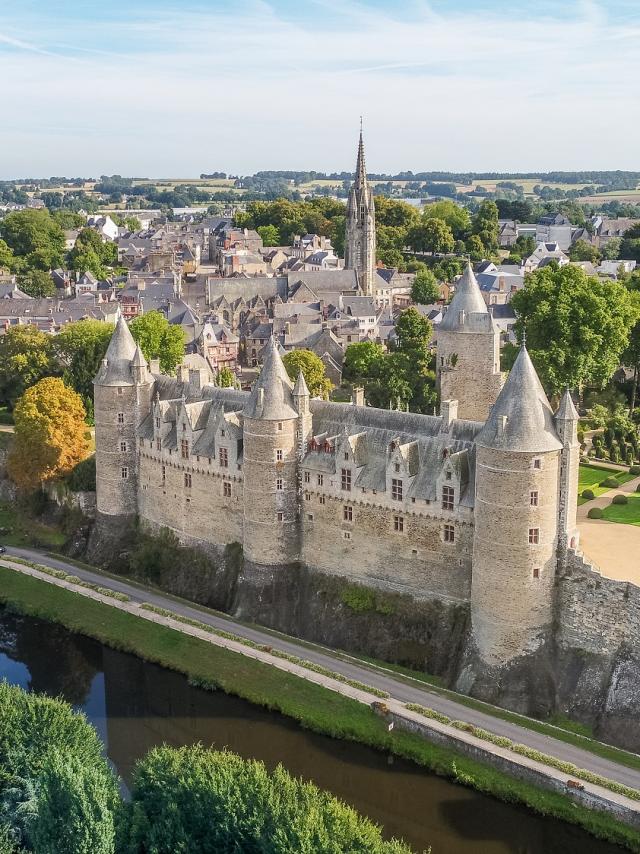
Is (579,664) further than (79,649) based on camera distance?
No

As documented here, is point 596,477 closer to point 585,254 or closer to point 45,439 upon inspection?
point 45,439

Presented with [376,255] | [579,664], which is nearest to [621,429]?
[579,664]

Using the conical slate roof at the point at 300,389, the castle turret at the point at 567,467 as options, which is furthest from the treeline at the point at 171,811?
the conical slate roof at the point at 300,389

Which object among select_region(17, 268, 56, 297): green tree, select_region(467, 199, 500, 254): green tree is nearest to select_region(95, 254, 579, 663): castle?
select_region(17, 268, 56, 297): green tree

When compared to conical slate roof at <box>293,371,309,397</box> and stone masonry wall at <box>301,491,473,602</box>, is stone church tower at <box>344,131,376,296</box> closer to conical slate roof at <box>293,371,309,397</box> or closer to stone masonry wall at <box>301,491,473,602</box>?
conical slate roof at <box>293,371,309,397</box>

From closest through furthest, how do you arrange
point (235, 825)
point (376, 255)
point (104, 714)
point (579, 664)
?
point (235, 825), point (579, 664), point (104, 714), point (376, 255)

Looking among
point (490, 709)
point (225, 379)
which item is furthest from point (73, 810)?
point (225, 379)

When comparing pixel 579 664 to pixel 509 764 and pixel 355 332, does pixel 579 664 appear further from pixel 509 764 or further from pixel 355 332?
pixel 355 332
